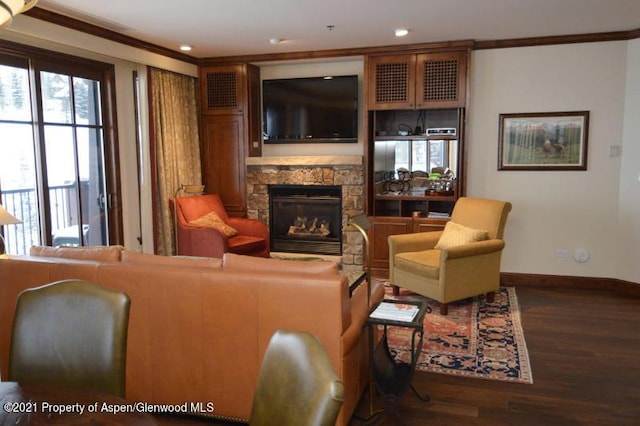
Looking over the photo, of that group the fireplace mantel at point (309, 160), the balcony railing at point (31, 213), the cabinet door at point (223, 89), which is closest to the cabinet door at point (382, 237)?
the fireplace mantel at point (309, 160)

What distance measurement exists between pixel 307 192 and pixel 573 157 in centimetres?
316

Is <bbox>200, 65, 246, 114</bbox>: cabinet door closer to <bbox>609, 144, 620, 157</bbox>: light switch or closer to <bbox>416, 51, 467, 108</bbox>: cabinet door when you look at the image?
<bbox>416, 51, 467, 108</bbox>: cabinet door

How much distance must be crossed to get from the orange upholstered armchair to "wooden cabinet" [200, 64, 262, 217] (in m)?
0.35

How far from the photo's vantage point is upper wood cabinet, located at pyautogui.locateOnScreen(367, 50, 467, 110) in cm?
549

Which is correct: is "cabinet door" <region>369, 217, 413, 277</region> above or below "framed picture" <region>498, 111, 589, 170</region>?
below

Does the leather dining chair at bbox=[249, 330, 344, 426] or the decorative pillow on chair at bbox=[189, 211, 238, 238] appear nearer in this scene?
the leather dining chair at bbox=[249, 330, 344, 426]

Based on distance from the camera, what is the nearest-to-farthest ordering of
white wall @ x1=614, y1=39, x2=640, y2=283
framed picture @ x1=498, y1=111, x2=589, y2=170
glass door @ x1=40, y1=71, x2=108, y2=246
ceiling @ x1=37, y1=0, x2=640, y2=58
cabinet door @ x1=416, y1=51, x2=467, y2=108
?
ceiling @ x1=37, y1=0, x2=640, y2=58
glass door @ x1=40, y1=71, x2=108, y2=246
white wall @ x1=614, y1=39, x2=640, y2=283
framed picture @ x1=498, y1=111, x2=589, y2=170
cabinet door @ x1=416, y1=51, x2=467, y2=108

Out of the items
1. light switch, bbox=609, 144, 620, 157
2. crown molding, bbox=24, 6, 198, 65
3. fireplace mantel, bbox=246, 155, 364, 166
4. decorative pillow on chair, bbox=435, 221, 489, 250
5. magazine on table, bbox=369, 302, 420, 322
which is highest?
crown molding, bbox=24, 6, 198, 65

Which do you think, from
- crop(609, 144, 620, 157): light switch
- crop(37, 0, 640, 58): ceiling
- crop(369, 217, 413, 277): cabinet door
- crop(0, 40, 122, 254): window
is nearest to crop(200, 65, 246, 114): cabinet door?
crop(37, 0, 640, 58): ceiling

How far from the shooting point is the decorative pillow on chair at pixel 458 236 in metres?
4.73

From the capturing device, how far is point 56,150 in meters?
4.68

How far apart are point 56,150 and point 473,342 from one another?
415 centimetres

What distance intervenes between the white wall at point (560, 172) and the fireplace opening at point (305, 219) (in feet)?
5.96

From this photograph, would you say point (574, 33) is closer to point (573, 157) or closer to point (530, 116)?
point (530, 116)
